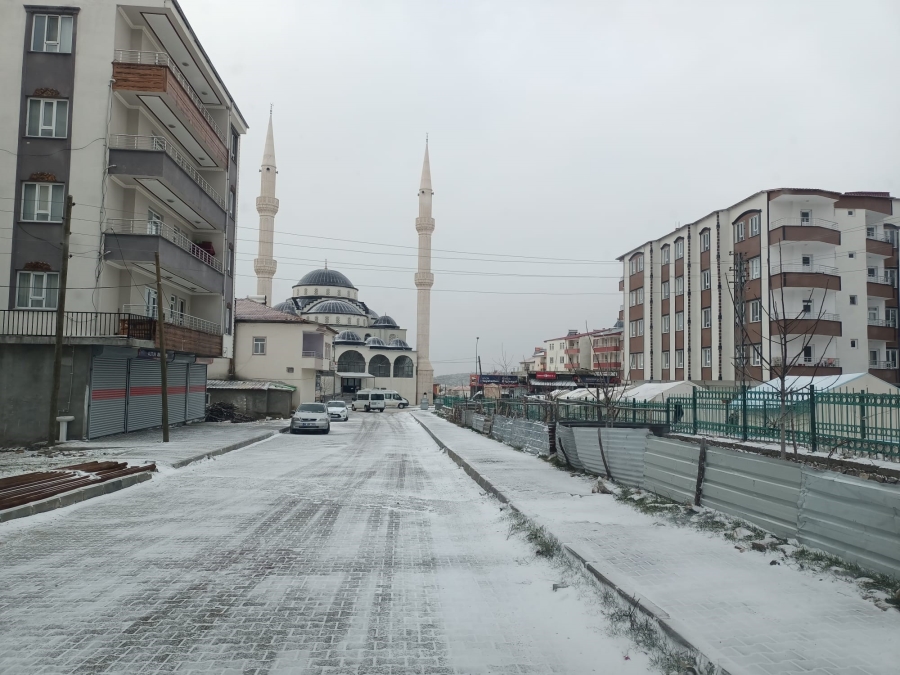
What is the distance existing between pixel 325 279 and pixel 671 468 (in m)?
96.8

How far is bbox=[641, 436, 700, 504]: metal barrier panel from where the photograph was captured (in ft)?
27.7

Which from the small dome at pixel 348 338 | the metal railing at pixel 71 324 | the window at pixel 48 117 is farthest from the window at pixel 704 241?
the small dome at pixel 348 338

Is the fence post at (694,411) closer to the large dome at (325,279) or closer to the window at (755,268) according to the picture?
the window at (755,268)

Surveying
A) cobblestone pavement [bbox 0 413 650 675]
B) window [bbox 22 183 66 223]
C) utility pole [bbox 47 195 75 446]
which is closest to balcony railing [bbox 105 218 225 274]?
window [bbox 22 183 66 223]

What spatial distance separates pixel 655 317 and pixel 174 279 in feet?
110

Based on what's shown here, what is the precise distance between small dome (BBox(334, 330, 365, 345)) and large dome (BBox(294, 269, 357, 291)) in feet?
51.6

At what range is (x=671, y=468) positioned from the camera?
903 cm

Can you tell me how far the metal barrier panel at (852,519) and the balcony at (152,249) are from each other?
67.9 feet

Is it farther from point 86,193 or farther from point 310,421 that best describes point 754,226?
point 86,193

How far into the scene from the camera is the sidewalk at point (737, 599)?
3.93m

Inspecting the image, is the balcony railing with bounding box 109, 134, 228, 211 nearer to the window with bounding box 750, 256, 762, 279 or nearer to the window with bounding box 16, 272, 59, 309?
the window with bounding box 16, 272, 59, 309

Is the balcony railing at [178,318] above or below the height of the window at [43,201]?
below

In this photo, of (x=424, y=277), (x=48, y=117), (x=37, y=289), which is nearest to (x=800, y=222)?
(x=48, y=117)

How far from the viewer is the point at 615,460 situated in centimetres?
1120
